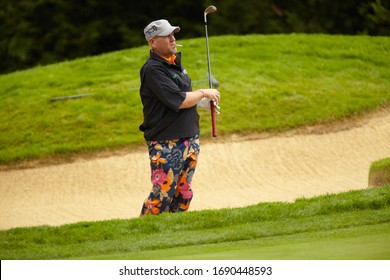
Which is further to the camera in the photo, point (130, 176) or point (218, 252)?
point (130, 176)

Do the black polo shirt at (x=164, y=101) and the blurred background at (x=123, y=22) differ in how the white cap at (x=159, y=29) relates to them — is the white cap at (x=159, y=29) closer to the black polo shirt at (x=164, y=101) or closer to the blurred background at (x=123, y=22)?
the black polo shirt at (x=164, y=101)

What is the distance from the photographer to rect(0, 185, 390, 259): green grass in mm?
6969

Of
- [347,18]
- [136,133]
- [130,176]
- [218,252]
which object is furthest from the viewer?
[347,18]

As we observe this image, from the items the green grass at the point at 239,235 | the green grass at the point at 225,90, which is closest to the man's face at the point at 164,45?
the green grass at the point at 239,235

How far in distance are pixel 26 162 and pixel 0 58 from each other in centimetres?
1449

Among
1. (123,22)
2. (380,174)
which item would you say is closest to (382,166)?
(380,174)

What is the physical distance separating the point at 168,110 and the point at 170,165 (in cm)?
49

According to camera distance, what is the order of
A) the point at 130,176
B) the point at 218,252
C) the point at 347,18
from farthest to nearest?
the point at 347,18 < the point at 130,176 < the point at 218,252

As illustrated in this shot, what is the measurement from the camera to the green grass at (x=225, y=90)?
1561 cm

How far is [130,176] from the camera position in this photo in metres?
14.1

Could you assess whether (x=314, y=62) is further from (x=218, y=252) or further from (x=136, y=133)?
(x=218, y=252)

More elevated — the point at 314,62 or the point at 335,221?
the point at 314,62

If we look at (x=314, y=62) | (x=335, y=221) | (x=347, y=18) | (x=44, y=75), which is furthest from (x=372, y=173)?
(x=347, y=18)

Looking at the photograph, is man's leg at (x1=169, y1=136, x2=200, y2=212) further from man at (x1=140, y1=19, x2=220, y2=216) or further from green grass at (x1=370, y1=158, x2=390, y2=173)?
green grass at (x1=370, y1=158, x2=390, y2=173)
